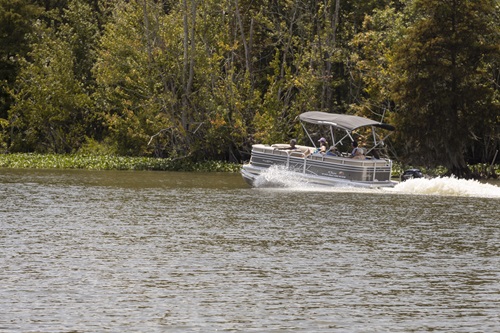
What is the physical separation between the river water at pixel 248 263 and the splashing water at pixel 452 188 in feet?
2.93

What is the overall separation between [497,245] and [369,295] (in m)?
6.71

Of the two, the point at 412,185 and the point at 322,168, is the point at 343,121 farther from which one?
the point at 412,185

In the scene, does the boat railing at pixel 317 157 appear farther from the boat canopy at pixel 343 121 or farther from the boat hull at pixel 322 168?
the boat canopy at pixel 343 121

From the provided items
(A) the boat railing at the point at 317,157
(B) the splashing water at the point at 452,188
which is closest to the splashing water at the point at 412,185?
(B) the splashing water at the point at 452,188

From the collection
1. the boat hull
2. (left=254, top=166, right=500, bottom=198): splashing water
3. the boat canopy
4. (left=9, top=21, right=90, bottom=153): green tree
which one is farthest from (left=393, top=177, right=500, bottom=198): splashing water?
(left=9, top=21, right=90, bottom=153): green tree

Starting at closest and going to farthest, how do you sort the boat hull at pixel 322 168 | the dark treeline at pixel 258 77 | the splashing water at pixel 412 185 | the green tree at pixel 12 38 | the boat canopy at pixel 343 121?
1. the splashing water at pixel 412 185
2. the boat hull at pixel 322 168
3. the boat canopy at pixel 343 121
4. the dark treeline at pixel 258 77
5. the green tree at pixel 12 38

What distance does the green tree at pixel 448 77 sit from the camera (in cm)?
4519

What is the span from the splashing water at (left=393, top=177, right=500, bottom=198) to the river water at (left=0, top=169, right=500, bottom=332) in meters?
0.89

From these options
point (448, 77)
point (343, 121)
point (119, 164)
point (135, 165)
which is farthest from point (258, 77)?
point (343, 121)

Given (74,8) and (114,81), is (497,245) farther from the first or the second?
(74,8)

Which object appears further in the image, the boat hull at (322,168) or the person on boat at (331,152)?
the person on boat at (331,152)

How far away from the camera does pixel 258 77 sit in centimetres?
5672

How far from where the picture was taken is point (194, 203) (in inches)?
1188

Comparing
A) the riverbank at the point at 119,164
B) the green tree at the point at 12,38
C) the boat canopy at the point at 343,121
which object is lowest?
the riverbank at the point at 119,164
